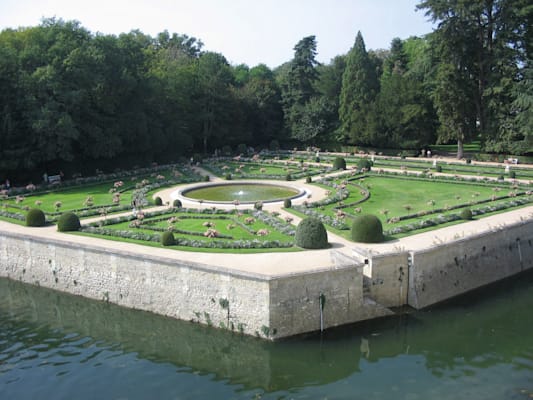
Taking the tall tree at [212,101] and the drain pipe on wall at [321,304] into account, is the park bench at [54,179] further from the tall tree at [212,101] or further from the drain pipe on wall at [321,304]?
the drain pipe on wall at [321,304]

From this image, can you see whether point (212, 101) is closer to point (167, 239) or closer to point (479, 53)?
point (479, 53)

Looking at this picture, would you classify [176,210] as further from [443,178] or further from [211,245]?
[443,178]

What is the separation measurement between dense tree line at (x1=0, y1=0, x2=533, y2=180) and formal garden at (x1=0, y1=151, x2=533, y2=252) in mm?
3370

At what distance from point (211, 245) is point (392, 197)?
15.0 meters

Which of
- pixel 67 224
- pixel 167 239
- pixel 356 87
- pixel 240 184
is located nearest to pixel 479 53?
pixel 356 87

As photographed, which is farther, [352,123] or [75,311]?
[352,123]

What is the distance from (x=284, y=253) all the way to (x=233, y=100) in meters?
38.2

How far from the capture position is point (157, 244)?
2253 centimetres

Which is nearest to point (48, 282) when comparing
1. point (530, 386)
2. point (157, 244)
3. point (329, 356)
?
point (157, 244)

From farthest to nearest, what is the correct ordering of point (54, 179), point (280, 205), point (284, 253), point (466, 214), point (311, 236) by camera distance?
point (54, 179) → point (280, 205) → point (466, 214) → point (311, 236) → point (284, 253)

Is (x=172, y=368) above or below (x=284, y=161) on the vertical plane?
below

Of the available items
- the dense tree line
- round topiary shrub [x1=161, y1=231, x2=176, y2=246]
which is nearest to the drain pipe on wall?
round topiary shrub [x1=161, y1=231, x2=176, y2=246]

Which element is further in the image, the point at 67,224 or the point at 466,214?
the point at 466,214

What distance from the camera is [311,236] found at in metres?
21.4
